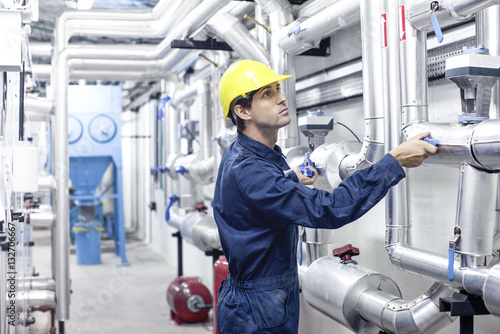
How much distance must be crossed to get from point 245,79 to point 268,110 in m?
0.11

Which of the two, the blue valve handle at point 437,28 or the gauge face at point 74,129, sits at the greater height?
the gauge face at point 74,129

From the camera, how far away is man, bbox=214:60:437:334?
1419mm

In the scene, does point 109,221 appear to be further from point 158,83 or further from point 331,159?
point 331,159

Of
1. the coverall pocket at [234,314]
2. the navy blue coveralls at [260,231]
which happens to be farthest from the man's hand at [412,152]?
the coverall pocket at [234,314]

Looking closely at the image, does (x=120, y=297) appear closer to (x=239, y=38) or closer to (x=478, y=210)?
(x=239, y=38)

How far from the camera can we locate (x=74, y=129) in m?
6.09

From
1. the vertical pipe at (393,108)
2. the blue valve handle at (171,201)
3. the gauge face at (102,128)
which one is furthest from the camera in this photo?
the gauge face at (102,128)

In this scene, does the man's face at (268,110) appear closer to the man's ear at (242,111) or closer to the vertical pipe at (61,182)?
the man's ear at (242,111)

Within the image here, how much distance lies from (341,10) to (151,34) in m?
2.11

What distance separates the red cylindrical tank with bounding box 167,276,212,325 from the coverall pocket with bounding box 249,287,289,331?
2365 mm

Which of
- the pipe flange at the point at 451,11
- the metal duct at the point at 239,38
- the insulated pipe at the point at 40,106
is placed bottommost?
the pipe flange at the point at 451,11

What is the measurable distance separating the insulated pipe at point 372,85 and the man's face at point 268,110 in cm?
32

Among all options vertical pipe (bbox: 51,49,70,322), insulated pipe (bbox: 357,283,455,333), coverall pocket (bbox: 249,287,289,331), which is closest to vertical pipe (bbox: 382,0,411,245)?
insulated pipe (bbox: 357,283,455,333)

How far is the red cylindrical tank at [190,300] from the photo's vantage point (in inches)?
150
